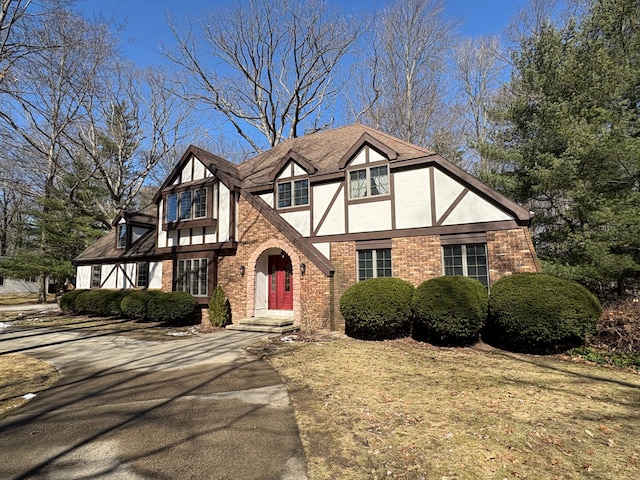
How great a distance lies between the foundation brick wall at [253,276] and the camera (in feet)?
39.4

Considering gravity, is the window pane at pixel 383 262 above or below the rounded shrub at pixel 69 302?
above

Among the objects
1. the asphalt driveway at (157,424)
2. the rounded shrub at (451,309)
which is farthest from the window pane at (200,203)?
the rounded shrub at (451,309)

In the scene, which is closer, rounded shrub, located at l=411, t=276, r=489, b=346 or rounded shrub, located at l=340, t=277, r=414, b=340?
rounded shrub, located at l=411, t=276, r=489, b=346

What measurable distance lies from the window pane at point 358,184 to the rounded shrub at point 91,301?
13095 mm

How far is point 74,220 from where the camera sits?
80.5 feet

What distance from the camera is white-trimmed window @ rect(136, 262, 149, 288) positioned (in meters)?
17.6

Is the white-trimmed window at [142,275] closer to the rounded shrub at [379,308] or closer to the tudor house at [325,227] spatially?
the tudor house at [325,227]

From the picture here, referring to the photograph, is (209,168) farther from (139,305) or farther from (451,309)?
(451,309)

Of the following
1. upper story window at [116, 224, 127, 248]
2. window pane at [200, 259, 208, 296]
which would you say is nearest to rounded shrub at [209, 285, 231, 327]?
Result: window pane at [200, 259, 208, 296]

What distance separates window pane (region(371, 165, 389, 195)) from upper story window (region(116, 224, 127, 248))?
14568 mm

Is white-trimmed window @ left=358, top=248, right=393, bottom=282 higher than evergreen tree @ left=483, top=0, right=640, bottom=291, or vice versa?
evergreen tree @ left=483, top=0, right=640, bottom=291

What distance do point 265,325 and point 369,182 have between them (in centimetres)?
640

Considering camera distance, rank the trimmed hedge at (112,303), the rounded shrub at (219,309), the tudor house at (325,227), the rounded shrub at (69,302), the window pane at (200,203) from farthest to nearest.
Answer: the rounded shrub at (69,302)
the trimmed hedge at (112,303)
the window pane at (200,203)
the rounded shrub at (219,309)
the tudor house at (325,227)

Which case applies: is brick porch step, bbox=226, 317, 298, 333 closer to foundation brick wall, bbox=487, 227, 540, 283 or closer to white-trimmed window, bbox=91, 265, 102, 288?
foundation brick wall, bbox=487, 227, 540, 283
